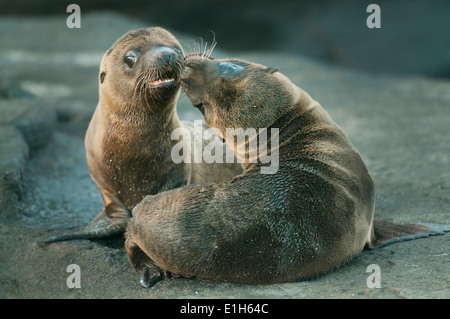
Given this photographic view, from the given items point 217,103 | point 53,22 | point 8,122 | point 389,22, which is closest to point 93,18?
point 53,22

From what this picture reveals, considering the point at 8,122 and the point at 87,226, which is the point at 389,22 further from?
the point at 87,226

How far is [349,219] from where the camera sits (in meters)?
3.94

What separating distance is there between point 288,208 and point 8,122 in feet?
14.5

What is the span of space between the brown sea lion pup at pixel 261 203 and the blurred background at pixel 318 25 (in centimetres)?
1035

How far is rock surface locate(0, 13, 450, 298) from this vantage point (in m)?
3.82

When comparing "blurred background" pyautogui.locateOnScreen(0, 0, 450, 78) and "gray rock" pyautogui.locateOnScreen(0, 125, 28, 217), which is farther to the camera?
"blurred background" pyautogui.locateOnScreen(0, 0, 450, 78)

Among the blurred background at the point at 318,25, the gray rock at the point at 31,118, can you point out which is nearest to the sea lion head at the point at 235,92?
the gray rock at the point at 31,118

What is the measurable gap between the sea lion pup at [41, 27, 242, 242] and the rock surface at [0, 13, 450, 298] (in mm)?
215

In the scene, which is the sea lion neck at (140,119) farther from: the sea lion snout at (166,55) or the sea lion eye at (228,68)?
the sea lion eye at (228,68)

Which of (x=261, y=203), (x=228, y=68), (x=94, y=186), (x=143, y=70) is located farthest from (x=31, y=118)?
(x=261, y=203)

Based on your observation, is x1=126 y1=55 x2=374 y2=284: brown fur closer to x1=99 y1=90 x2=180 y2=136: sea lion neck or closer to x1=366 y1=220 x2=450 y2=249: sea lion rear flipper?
x1=366 y1=220 x2=450 y2=249: sea lion rear flipper

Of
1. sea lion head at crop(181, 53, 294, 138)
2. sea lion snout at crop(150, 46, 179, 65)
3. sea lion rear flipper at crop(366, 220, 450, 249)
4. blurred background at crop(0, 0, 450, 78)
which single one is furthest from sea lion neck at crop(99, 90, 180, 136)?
blurred background at crop(0, 0, 450, 78)

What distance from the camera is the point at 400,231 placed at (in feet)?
15.1

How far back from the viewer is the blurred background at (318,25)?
46.0 feet
